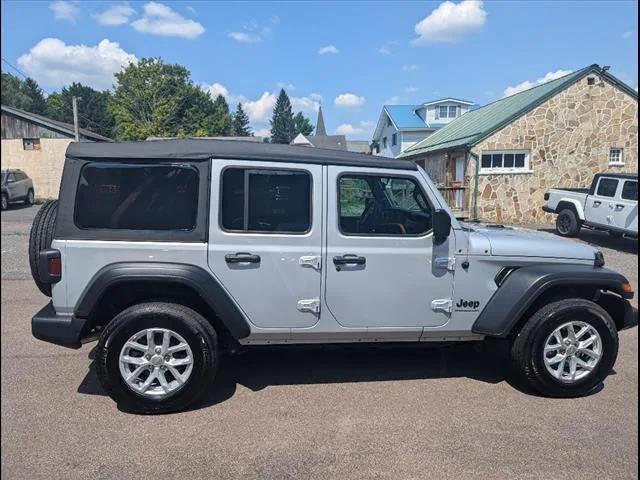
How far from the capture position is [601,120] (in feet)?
56.2

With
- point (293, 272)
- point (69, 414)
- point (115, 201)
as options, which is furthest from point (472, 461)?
point (115, 201)

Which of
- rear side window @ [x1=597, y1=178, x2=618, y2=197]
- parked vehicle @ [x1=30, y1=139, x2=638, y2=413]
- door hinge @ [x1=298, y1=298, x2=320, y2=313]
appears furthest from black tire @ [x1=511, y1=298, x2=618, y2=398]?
rear side window @ [x1=597, y1=178, x2=618, y2=197]

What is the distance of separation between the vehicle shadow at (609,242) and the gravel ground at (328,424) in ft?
29.2

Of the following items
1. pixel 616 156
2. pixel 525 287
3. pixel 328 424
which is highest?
pixel 616 156

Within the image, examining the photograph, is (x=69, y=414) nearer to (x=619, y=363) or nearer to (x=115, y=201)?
(x=115, y=201)

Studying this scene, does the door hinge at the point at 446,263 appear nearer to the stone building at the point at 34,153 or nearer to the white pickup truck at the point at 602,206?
the white pickup truck at the point at 602,206

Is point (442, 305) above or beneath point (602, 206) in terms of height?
beneath

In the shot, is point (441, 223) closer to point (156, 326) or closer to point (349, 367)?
point (349, 367)

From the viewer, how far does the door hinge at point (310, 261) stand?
136 inches

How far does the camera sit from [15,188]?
18922 mm

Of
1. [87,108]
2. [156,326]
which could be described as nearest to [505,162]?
[156,326]

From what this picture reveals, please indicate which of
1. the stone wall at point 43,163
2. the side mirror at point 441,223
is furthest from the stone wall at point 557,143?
the stone wall at point 43,163

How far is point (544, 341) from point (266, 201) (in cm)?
249

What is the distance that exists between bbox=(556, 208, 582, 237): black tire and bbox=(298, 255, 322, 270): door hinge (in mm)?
11976
